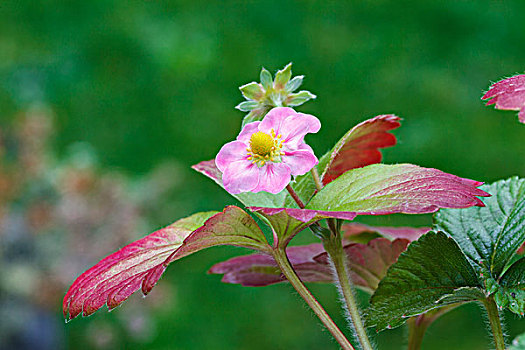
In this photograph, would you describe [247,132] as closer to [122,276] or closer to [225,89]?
[122,276]

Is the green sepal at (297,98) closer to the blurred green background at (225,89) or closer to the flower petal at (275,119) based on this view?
the flower petal at (275,119)

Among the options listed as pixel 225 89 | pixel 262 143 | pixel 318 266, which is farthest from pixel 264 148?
pixel 225 89

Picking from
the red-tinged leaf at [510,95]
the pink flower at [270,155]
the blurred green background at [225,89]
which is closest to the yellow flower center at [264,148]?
the pink flower at [270,155]

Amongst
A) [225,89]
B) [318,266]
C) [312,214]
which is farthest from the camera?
[225,89]

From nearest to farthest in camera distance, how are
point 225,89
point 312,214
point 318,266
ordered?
point 312,214
point 318,266
point 225,89

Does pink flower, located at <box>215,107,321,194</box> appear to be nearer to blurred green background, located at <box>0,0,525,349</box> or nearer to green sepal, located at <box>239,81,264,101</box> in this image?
green sepal, located at <box>239,81,264,101</box>

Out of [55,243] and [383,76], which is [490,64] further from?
[55,243]
